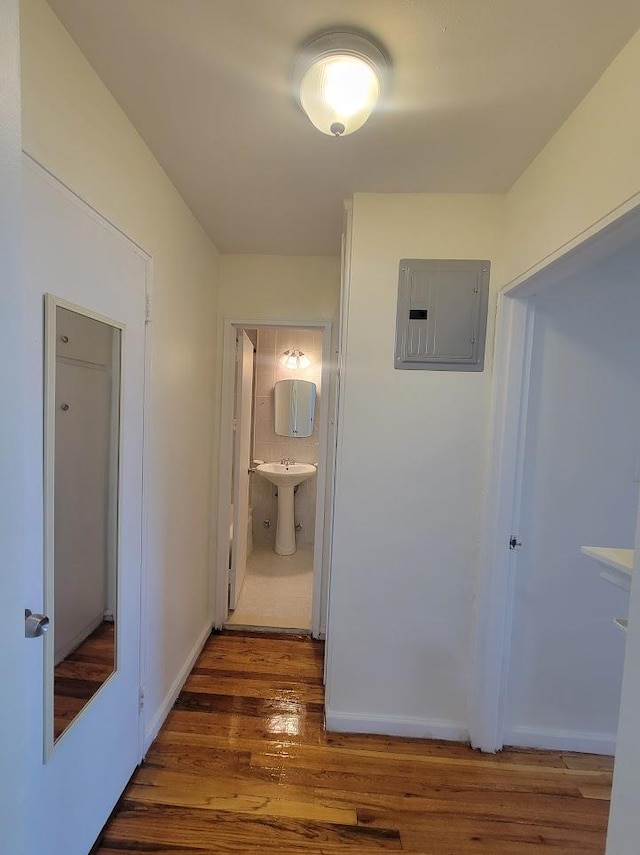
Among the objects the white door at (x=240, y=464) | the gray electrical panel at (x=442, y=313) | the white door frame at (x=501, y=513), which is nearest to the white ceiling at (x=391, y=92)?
the gray electrical panel at (x=442, y=313)

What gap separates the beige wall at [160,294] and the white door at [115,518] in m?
0.10

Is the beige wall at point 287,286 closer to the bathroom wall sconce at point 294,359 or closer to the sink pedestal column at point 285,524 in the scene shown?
the bathroom wall sconce at point 294,359

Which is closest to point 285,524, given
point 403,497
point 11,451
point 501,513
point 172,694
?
point 172,694

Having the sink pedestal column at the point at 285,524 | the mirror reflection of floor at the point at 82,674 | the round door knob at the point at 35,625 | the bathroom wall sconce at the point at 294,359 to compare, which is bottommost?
the sink pedestal column at the point at 285,524

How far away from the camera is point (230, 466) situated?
8.29 ft

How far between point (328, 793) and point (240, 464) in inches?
72.2

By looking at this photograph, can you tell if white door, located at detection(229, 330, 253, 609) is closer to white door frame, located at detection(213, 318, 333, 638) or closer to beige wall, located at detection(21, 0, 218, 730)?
white door frame, located at detection(213, 318, 333, 638)

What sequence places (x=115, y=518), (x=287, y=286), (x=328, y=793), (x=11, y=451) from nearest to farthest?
(x=11, y=451), (x=115, y=518), (x=328, y=793), (x=287, y=286)

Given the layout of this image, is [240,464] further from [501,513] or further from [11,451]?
[11,451]

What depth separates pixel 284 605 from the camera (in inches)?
114

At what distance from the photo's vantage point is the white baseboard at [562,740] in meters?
1.76

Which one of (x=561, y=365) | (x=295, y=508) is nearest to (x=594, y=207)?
(x=561, y=365)

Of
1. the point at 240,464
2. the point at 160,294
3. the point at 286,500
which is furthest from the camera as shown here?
the point at 286,500

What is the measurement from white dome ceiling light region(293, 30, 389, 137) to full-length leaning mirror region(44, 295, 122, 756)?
0.92 meters
